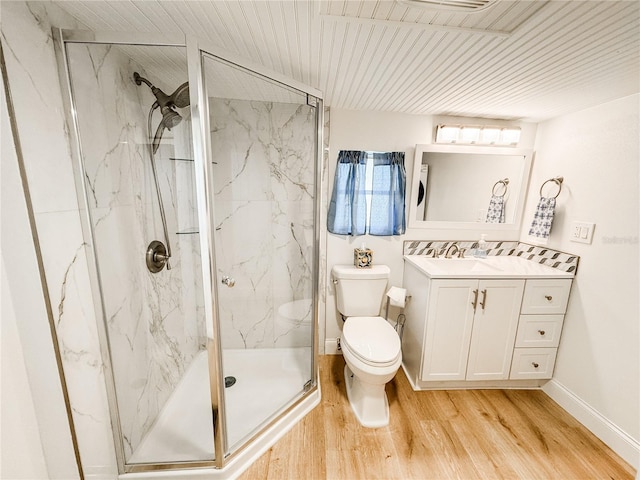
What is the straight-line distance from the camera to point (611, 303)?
4.91 feet

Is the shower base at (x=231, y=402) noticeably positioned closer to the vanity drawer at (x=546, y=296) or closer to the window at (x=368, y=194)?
the window at (x=368, y=194)

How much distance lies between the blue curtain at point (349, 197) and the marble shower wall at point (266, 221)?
0.32 m

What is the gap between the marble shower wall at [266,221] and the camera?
1689 millimetres

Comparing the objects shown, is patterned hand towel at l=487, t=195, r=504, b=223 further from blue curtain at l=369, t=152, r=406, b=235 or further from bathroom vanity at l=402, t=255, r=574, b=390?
blue curtain at l=369, t=152, r=406, b=235

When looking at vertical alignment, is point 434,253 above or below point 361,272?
above

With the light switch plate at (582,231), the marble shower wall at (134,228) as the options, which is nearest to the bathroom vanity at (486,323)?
the light switch plate at (582,231)

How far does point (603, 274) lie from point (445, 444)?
137cm

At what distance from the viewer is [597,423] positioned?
154cm

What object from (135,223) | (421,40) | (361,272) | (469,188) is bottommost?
(361,272)

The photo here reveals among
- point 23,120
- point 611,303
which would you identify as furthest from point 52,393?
point 611,303

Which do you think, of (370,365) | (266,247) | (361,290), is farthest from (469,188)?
(266,247)

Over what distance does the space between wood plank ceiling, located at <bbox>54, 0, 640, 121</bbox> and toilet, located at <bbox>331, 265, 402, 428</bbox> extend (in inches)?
49.8

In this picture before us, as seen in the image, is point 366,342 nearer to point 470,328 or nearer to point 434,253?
point 470,328

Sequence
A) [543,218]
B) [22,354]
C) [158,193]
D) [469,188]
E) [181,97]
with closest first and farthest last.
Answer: [22,354] → [181,97] → [158,193] → [543,218] → [469,188]
